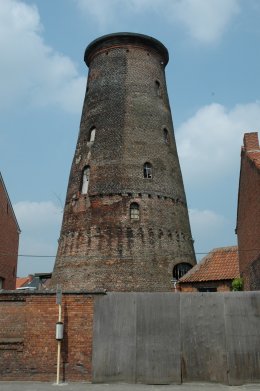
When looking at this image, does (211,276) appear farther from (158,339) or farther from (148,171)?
(158,339)

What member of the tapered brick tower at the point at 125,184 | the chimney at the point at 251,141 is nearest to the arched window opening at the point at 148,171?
the tapered brick tower at the point at 125,184

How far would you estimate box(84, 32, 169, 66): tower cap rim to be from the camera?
25766 millimetres

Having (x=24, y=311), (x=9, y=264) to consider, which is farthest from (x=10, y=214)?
(x=24, y=311)

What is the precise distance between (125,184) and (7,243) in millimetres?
6638

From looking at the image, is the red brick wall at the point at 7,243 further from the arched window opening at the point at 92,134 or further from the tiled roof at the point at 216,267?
the tiled roof at the point at 216,267

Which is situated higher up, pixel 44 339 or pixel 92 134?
pixel 92 134

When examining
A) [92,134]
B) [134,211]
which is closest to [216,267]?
[134,211]

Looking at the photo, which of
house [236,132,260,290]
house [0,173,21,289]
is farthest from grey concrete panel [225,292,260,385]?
house [0,173,21,289]

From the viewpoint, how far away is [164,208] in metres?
23.1

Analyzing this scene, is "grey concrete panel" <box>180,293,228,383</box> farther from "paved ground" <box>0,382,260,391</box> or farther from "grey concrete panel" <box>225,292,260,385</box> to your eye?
"paved ground" <box>0,382,260,391</box>

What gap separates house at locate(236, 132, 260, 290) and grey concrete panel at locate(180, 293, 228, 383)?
6.75 meters

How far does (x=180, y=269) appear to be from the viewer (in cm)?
2306

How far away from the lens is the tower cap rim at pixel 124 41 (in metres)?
25.8

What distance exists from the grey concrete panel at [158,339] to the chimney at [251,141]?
9.65m
